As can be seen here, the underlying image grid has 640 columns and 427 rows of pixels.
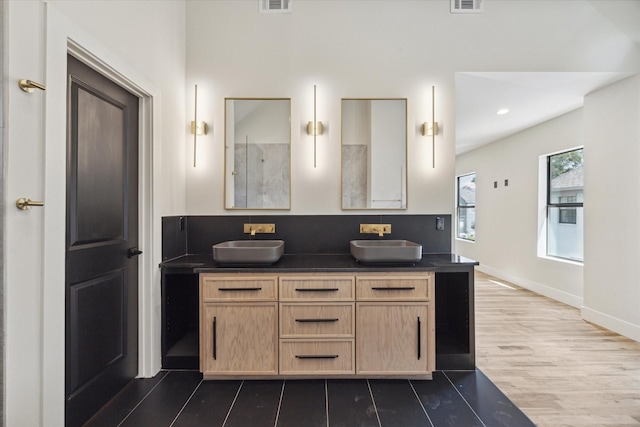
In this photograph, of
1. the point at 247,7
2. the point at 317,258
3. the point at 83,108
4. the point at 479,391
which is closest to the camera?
the point at 83,108

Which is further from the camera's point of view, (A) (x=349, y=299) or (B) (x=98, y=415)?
(A) (x=349, y=299)

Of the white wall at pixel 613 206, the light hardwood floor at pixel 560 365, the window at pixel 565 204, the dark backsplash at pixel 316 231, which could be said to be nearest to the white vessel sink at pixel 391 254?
the dark backsplash at pixel 316 231

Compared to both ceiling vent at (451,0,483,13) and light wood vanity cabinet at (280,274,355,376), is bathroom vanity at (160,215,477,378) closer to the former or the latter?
light wood vanity cabinet at (280,274,355,376)

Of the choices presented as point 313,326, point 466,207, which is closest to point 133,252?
point 313,326

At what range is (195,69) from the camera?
271cm

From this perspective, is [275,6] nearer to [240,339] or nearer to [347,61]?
[347,61]

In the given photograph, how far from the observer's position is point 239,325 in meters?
2.09

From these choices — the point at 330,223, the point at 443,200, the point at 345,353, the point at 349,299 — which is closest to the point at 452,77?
the point at 443,200

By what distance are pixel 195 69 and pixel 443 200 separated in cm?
256

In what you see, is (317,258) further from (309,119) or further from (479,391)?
(479,391)

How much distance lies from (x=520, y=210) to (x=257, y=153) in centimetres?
465

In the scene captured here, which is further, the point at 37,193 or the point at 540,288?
the point at 540,288

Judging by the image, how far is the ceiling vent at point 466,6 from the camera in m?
2.69

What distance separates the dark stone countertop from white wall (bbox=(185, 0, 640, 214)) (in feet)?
1.66
